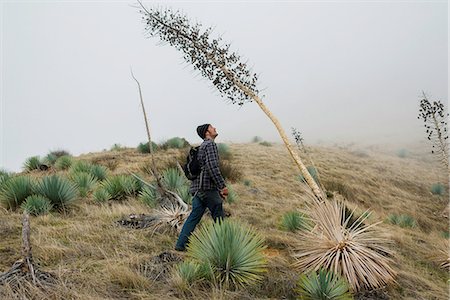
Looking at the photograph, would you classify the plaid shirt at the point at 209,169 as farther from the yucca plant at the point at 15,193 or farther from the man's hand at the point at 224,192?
the yucca plant at the point at 15,193

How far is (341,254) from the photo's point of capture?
14.9 feet

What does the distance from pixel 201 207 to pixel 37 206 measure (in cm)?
388

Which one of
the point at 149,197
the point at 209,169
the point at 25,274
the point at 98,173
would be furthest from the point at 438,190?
the point at 25,274

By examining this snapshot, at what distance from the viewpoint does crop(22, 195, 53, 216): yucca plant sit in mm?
7020

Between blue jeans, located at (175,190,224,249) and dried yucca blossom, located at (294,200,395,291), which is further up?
blue jeans, located at (175,190,224,249)

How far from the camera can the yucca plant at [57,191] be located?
7.54 metres

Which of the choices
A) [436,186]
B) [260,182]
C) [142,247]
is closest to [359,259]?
[142,247]

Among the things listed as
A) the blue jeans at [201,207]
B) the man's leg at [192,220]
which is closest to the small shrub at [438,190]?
the blue jeans at [201,207]

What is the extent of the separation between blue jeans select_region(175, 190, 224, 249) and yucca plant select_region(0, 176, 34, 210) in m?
4.46

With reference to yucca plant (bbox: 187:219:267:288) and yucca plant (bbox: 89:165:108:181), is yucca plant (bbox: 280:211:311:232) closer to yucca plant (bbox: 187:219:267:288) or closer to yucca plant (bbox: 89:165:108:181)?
yucca plant (bbox: 187:219:267:288)

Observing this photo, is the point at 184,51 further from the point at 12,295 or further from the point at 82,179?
the point at 82,179

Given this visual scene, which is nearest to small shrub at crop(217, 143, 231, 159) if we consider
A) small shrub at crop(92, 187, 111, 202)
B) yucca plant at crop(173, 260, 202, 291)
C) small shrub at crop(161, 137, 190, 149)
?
small shrub at crop(161, 137, 190, 149)

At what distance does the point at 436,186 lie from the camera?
59.2 ft

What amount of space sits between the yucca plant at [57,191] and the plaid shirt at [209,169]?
154 inches
